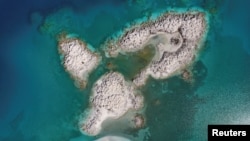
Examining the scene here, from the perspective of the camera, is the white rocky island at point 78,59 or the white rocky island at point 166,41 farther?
the white rocky island at point 78,59

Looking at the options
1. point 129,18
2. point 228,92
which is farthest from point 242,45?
point 129,18

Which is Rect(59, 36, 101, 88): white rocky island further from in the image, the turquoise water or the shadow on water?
the shadow on water

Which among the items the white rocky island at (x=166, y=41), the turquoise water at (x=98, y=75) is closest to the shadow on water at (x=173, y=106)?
the turquoise water at (x=98, y=75)

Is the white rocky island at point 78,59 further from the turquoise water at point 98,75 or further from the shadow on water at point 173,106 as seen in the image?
the shadow on water at point 173,106

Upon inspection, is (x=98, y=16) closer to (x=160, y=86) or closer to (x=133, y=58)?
(x=133, y=58)

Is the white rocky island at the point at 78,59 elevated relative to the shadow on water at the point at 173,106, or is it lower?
elevated

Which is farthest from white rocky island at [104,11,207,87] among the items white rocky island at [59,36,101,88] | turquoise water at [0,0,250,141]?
white rocky island at [59,36,101,88]

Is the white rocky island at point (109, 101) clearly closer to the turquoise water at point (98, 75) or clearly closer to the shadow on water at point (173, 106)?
the turquoise water at point (98, 75)
